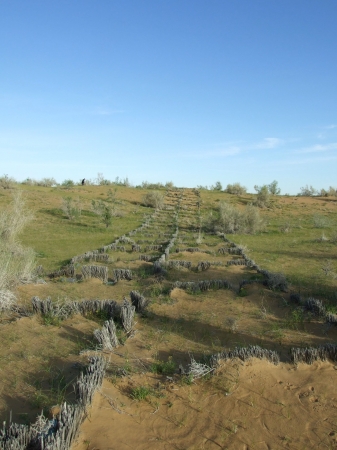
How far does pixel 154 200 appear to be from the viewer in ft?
113

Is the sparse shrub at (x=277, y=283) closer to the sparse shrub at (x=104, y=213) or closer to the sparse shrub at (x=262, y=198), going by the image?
the sparse shrub at (x=104, y=213)

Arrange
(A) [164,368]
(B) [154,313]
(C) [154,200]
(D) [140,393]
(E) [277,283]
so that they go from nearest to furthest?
(D) [140,393], (A) [164,368], (B) [154,313], (E) [277,283], (C) [154,200]

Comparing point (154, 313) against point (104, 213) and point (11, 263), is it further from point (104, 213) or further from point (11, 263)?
point (104, 213)

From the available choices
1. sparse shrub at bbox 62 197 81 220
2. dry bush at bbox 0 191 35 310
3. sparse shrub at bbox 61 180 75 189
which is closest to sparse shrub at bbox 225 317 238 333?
dry bush at bbox 0 191 35 310

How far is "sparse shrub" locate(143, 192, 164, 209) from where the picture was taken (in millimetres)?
33750

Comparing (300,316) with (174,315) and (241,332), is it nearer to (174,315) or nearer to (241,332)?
(241,332)

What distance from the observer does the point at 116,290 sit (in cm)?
888

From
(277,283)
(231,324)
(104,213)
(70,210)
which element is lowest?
(231,324)

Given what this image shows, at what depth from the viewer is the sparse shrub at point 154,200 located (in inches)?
1329

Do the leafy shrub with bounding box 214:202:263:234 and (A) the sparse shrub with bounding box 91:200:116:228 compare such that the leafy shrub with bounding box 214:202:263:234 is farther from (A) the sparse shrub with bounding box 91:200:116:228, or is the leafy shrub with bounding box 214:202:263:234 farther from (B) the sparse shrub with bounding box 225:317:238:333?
(B) the sparse shrub with bounding box 225:317:238:333

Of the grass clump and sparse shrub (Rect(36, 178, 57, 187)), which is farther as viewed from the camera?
sparse shrub (Rect(36, 178, 57, 187))

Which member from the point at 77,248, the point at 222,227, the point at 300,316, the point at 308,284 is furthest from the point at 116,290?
the point at 222,227

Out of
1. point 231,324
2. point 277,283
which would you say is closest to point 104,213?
point 277,283

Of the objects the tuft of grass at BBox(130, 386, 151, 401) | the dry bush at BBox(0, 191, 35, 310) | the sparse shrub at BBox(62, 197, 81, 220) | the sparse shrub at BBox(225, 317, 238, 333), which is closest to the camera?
the tuft of grass at BBox(130, 386, 151, 401)
